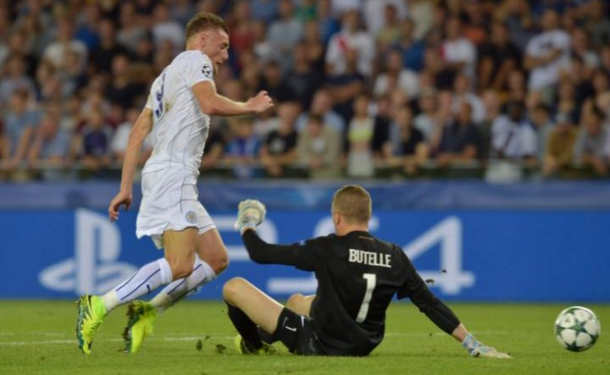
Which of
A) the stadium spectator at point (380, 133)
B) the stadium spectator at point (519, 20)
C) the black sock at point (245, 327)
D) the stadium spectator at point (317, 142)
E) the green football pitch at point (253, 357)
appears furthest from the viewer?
the stadium spectator at point (519, 20)

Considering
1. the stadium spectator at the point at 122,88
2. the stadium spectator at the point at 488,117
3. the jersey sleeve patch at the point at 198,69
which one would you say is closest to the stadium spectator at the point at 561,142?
the stadium spectator at the point at 488,117

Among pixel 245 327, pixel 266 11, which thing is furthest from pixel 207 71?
pixel 266 11

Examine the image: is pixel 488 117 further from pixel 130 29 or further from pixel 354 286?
pixel 354 286

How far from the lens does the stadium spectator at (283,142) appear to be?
51.0ft

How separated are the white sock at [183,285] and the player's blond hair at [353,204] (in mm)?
1413

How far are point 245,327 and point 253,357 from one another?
0.80 ft

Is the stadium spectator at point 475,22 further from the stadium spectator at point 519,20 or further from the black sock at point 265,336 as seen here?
the black sock at point 265,336

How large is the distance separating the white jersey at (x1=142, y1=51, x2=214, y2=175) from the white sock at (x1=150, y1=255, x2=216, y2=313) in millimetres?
659

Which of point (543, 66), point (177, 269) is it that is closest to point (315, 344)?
point (177, 269)

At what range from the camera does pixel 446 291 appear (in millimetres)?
14766

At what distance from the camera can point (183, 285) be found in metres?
8.79

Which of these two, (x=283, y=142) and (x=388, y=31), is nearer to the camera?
(x=283, y=142)

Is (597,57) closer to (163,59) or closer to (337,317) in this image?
(163,59)

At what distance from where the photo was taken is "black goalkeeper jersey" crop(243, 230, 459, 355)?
7754mm
